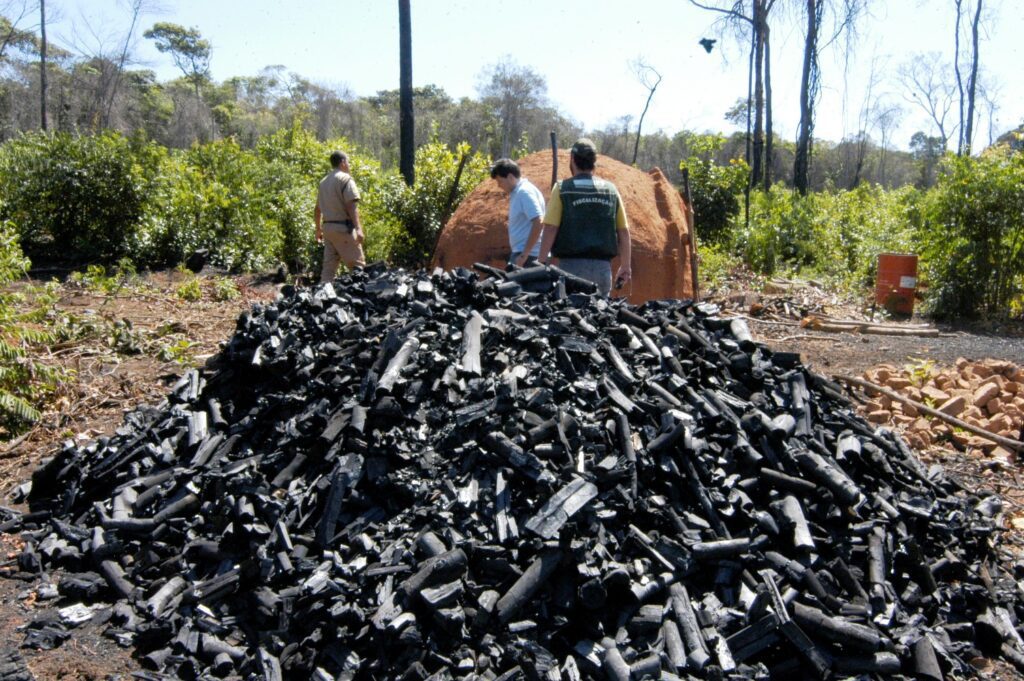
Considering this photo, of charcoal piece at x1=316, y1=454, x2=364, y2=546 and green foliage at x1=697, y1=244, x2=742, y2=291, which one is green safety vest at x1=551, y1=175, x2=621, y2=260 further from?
green foliage at x1=697, y1=244, x2=742, y2=291

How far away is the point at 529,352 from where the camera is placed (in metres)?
4.11

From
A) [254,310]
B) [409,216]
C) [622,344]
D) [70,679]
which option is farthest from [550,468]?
[409,216]

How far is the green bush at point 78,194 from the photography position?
34.7 feet

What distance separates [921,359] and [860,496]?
454 cm

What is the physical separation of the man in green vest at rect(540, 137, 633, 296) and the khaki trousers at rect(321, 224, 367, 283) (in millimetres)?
3356

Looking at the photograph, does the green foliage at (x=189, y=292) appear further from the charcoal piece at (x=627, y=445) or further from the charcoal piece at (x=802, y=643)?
the charcoal piece at (x=802, y=643)

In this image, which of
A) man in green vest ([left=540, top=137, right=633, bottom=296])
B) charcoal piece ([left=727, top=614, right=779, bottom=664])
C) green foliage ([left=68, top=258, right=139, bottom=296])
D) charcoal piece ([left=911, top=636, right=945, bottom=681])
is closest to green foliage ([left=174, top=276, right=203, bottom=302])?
green foliage ([left=68, top=258, right=139, bottom=296])

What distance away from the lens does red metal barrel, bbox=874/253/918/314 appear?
9.63 meters

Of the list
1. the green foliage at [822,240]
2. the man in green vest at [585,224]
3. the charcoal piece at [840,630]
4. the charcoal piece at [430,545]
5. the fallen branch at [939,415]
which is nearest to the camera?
the charcoal piece at [840,630]

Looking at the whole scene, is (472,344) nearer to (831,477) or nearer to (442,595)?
(442,595)

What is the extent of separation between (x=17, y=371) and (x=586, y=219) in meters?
4.15

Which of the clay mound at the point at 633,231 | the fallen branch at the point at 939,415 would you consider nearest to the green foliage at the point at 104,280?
the clay mound at the point at 633,231

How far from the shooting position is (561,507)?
3104mm

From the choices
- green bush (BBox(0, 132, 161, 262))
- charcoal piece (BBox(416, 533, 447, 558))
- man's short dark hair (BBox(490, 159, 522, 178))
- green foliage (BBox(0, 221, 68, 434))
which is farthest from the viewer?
green bush (BBox(0, 132, 161, 262))
